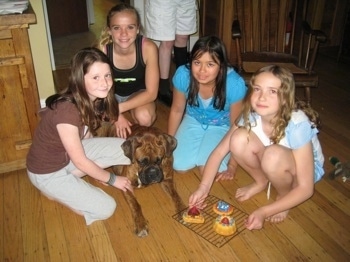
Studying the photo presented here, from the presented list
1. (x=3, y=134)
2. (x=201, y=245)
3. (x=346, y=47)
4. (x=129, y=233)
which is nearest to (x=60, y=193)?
(x=129, y=233)

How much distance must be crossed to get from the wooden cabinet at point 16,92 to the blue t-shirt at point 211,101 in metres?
0.91

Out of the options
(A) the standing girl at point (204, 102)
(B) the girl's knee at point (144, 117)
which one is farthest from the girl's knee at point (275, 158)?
(B) the girl's knee at point (144, 117)

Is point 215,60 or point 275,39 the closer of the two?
point 215,60

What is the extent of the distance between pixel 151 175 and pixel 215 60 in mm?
759

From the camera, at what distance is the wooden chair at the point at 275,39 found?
8.70ft

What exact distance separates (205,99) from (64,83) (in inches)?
78.1

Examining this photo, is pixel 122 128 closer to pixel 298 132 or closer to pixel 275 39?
pixel 298 132

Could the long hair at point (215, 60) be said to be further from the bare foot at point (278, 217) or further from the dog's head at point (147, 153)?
the bare foot at point (278, 217)

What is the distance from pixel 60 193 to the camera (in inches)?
71.4

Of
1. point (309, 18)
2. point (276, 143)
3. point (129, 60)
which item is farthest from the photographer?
point (309, 18)

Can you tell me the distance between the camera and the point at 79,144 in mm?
1673

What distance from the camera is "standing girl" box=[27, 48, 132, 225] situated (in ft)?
5.36

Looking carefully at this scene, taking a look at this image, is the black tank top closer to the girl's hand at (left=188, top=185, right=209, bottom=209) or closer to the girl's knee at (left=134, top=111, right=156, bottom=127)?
the girl's knee at (left=134, top=111, right=156, bottom=127)

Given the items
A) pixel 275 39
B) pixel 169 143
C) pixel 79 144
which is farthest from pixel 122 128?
pixel 275 39
